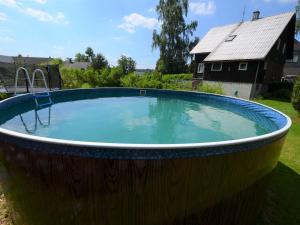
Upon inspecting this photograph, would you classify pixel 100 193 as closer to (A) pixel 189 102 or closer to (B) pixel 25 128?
(B) pixel 25 128

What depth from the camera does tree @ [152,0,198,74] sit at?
3119 centimetres

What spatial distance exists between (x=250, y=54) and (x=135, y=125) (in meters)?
14.7

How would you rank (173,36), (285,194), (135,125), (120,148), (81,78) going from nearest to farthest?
1. (120,148)
2. (285,194)
3. (135,125)
4. (81,78)
5. (173,36)

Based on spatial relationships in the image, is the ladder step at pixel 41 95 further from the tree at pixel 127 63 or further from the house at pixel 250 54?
the tree at pixel 127 63

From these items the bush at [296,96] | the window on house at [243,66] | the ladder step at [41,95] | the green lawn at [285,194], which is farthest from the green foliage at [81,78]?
the green lawn at [285,194]

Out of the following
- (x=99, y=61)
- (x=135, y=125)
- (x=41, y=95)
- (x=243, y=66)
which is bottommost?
(x=135, y=125)

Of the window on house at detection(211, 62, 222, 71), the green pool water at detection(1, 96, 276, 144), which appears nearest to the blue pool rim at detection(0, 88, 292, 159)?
the green pool water at detection(1, 96, 276, 144)

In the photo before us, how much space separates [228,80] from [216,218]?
18235 mm

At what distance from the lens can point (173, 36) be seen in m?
32.1


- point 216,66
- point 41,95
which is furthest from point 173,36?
point 41,95

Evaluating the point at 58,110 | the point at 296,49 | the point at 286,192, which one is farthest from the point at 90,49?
the point at 286,192

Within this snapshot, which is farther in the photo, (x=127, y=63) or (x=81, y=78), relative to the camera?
(x=127, y=63)

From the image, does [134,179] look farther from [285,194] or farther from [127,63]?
[127,63]

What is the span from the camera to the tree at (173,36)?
1228 inches
